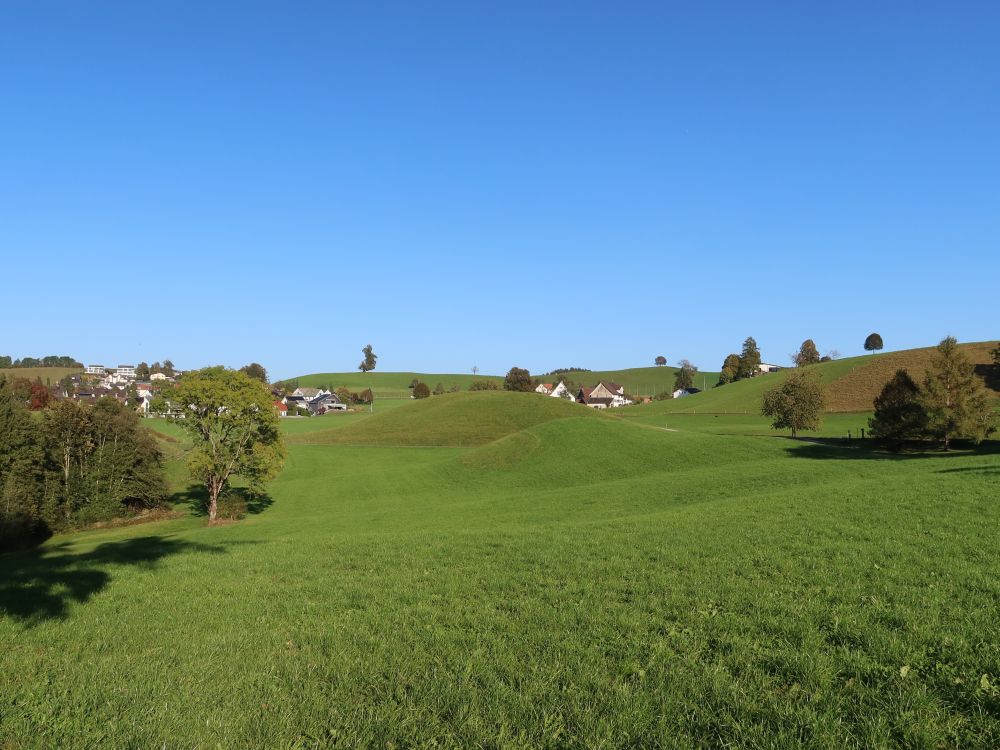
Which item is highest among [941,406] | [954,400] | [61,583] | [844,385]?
[844,385]

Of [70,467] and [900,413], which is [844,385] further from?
[70,467]

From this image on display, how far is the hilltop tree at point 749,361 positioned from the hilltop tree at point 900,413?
134 metres

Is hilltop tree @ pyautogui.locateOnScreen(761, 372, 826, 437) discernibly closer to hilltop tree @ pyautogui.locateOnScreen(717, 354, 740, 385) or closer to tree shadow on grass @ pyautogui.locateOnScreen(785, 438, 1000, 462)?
tree shadow on grass @ pyautogui.locateOnScreen(785, 438, 1000, 462)

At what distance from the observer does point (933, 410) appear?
4838 cm

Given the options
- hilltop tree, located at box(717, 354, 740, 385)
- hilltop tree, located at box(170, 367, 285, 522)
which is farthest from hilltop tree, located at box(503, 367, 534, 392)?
hilltop tree, located at box(170, 367, 285, 522)

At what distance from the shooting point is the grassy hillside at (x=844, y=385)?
113 meters

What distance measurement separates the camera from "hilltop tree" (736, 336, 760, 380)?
601ft

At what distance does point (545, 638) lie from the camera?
874 centimetres

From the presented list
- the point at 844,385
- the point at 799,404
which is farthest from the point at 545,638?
the point at 844,385

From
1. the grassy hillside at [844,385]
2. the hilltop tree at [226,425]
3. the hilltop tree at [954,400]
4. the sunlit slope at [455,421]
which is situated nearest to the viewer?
the hilltop tree at [954,400]

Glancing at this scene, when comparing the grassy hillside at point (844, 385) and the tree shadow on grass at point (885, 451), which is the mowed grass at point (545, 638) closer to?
the tree shadow on grass at point (885, 451)


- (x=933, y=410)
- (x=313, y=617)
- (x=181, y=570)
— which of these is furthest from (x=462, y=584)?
(x=933, y=410)

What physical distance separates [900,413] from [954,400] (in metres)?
4.67

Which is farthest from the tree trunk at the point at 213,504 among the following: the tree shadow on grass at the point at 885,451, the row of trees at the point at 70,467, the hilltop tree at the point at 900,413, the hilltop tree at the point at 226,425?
the hilltop tree at the point at 900,413
